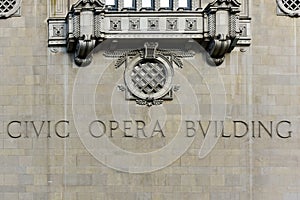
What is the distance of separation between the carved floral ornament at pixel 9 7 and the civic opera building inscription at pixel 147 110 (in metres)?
0.03

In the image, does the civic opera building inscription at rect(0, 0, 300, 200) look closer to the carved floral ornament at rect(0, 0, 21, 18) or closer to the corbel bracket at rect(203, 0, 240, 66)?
the carved floral ornament at rect(0, 0, 21, 18)

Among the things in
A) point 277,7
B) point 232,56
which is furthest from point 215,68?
point 277,7

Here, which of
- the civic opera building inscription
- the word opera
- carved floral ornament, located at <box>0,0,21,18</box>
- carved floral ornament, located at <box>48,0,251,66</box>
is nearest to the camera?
carved floral ornament, located at <box>48,0,251,66</box>

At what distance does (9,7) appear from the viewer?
23.0 metres

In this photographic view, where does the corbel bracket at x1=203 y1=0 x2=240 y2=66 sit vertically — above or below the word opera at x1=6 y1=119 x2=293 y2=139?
above

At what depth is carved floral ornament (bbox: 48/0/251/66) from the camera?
2194cm

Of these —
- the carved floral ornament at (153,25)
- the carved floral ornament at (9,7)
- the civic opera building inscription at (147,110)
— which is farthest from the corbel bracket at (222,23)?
the carved floral ornament at (9,7)

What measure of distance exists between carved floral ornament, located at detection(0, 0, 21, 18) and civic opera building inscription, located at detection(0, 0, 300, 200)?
0.03 metres

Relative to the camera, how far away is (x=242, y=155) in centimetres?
2266

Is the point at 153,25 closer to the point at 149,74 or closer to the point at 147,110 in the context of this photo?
the point at 149,74

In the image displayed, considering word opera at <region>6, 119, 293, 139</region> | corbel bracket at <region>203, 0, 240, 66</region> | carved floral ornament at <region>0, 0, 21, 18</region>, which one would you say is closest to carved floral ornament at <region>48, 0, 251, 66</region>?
corbel bracket at <region>203, 0, 240, 66</region>

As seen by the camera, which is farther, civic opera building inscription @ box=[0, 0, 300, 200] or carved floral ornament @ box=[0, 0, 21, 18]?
carved floral ornament @ box=[0, 0, 21, 18]

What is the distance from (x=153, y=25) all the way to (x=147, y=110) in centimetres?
241

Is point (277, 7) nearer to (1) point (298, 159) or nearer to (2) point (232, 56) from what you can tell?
(2) point (232, 56)
